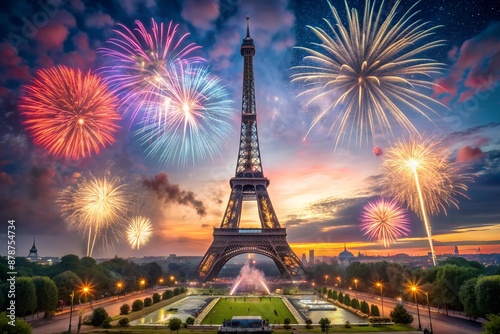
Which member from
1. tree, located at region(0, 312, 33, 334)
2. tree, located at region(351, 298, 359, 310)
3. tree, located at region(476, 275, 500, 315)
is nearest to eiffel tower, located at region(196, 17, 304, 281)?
tree, located at region(351, 298, 359, 310)

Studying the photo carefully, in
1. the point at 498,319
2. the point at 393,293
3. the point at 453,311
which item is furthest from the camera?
the point at 393,293

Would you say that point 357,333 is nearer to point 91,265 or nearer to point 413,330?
point 413,330

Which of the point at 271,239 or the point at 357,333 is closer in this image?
the point at 357,333

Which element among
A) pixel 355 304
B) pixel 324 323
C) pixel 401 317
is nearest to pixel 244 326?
pixel 324 323

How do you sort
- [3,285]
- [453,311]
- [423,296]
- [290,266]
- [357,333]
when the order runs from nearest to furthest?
[357,333] < [3,285] < [453,311] < [423,296] < [290,266]

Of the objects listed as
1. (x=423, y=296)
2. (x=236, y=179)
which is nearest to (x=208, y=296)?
(x=236, y=179)

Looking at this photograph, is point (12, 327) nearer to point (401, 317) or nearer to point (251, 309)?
point (251, 309)

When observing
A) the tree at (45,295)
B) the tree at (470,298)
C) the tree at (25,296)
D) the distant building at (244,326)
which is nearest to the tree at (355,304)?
the tree at (470,298)

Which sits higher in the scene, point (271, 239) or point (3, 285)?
point (271, 239)
